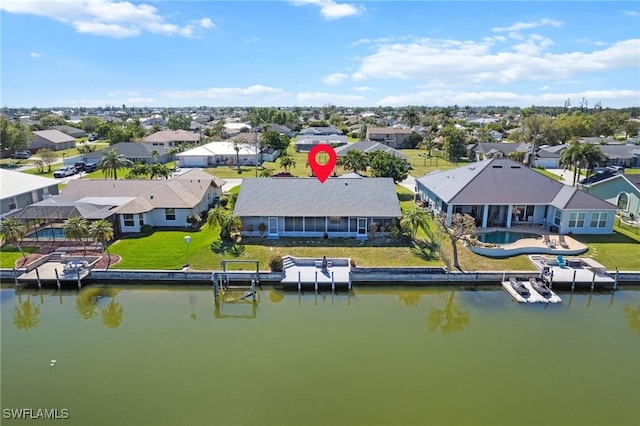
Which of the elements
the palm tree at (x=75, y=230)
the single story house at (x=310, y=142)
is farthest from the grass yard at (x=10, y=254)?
the single story house at (x=310, y=142)

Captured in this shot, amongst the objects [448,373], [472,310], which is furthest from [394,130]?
[448,373]

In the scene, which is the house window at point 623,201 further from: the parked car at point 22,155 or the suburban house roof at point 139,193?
the parked car at point 22,155

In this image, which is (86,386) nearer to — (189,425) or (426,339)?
(189,425)

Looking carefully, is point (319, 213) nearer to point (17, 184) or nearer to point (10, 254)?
point (10, 254)

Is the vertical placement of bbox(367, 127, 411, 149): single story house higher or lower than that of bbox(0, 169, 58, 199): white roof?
higher

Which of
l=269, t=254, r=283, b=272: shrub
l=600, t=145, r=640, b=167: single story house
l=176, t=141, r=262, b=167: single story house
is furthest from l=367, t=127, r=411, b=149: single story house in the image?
l=269, t=254, r=283, b=272: shrub

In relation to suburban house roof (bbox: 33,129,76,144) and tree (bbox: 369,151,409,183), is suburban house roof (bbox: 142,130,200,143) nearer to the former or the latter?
suburban house roof (bbox: 33,129,76,144)

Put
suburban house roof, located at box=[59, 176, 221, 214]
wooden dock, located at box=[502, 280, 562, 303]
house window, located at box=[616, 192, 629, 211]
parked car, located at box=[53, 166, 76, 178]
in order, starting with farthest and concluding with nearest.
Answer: parked car, located at box=[53, 166, 76, 178], house window, located at box=[616, 192, 629, 211], suburban house roof, located at box=[59, 176, 221, 214], wooden dock, located at box=[502, 280, 562, 303]
